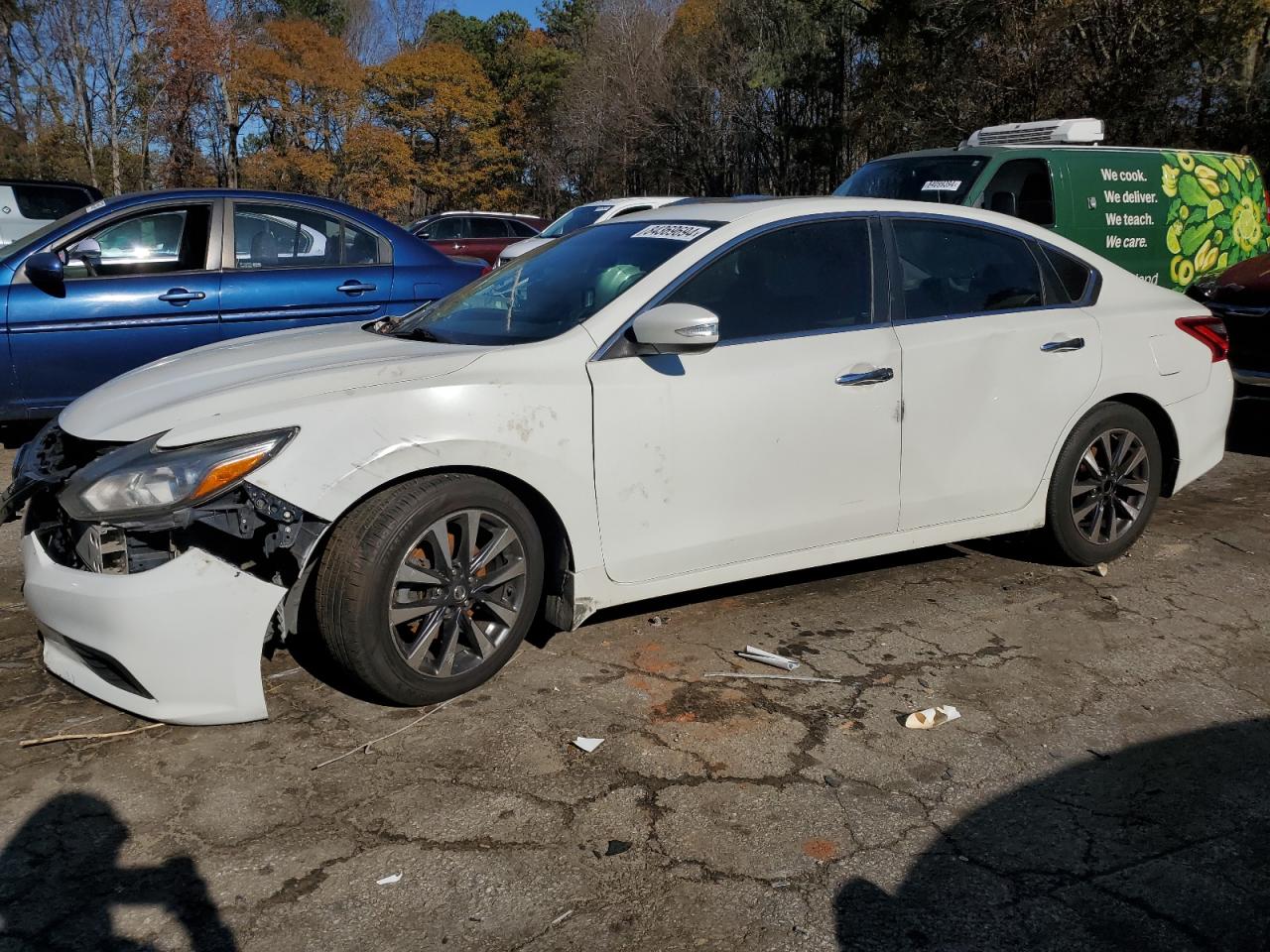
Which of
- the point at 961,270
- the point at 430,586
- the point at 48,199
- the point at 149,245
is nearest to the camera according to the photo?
the point at 430,586

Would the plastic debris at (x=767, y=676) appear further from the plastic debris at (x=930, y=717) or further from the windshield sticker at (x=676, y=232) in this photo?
the windshield sticker at (x=676, y=232)

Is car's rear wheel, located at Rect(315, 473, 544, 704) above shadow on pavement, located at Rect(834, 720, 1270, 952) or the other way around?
above

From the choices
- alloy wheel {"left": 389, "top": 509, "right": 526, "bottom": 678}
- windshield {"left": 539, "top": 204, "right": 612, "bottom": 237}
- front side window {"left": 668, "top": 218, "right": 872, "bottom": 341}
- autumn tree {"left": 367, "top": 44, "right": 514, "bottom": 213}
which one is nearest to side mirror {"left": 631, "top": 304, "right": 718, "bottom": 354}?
front side window {"left": 668, "top": 218, "right": 872, "bottom": 341}

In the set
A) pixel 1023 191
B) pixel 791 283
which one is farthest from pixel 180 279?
pixel 1023 191

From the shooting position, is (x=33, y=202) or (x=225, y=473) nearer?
(x=225, y=473)

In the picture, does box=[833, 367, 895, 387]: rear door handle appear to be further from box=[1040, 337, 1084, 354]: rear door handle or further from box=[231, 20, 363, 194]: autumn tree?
box=[231, 20, 363, 194]: autumn tree

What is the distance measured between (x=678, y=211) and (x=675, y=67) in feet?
121

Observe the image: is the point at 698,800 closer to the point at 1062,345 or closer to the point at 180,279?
the point at 1062,345

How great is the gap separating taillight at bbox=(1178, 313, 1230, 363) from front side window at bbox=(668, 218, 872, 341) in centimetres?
181

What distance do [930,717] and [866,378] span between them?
127 centimetres

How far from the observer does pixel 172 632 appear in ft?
9.81

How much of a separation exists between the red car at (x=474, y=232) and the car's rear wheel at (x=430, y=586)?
17852 millimetres

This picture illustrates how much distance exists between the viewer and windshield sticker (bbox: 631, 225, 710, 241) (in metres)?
3.92

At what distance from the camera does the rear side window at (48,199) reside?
12984mm
